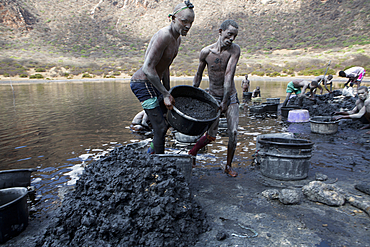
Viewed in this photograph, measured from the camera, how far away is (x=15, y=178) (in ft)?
10.1

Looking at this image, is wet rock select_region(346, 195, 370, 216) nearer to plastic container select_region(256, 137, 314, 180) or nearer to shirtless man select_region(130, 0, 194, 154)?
plastic container select_region(256, 137, 314, 180)

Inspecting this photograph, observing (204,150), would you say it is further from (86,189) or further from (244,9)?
(244,9)

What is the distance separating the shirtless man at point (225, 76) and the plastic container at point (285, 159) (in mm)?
516

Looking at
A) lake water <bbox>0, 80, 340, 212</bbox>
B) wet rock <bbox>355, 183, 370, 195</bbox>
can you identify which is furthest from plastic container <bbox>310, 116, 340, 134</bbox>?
wet rock <bbox>355, 183, 370, 195</bbox>

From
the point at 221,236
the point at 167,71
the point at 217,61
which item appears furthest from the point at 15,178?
the point at 217,61

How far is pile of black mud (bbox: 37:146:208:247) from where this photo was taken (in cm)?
202

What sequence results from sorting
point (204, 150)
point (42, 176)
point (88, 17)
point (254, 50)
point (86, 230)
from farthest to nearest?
1. point (88, 17)
2. point (254, 50)
3. point (204, 150)
4. point (42, 176)
5. point (86, 230)

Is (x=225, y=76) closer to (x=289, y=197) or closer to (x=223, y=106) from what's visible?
(x=223, y=106)

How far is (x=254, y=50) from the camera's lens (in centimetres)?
6256

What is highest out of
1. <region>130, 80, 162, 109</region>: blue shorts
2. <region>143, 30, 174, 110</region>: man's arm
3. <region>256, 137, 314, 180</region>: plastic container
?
<region>143, 30, 174, 110</region>: man's arm

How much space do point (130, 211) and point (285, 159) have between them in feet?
7.58

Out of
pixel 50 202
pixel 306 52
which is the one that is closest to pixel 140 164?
pixel 50 202

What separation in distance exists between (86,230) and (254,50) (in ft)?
219

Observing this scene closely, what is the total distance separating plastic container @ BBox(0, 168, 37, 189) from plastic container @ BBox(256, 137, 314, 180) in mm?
3253
